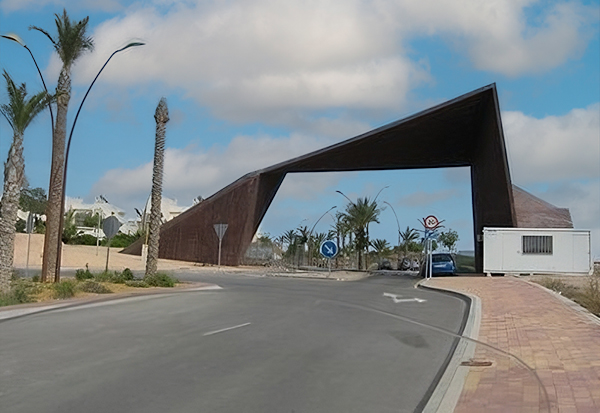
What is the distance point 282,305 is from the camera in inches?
648

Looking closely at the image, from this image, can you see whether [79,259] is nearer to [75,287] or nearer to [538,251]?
[75,287]

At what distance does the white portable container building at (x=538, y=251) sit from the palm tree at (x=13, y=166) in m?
21.2

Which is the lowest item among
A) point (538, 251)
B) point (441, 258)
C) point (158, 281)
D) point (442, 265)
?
point (158, 281)

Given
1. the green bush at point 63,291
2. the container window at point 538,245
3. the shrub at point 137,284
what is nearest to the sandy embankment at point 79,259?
the shrub at point 137,284

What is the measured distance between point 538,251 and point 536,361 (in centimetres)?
2385

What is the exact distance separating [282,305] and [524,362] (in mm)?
8216

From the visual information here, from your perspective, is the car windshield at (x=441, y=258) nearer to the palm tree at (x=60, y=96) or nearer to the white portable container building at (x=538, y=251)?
the white portable container building at (x=538, y=251)

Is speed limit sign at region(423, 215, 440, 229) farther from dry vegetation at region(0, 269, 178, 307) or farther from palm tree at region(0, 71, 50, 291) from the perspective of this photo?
palm tree at region(0, 71, 50, 291)

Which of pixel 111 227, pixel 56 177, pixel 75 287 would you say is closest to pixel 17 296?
pixel 75 287

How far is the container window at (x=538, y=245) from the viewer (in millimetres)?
31469

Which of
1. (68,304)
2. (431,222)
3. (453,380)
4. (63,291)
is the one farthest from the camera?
(431,222)

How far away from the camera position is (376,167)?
166 ft

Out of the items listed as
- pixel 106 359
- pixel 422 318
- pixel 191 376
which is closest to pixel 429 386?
pixel 191 376

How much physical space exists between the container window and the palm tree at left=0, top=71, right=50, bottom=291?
22038 mm
